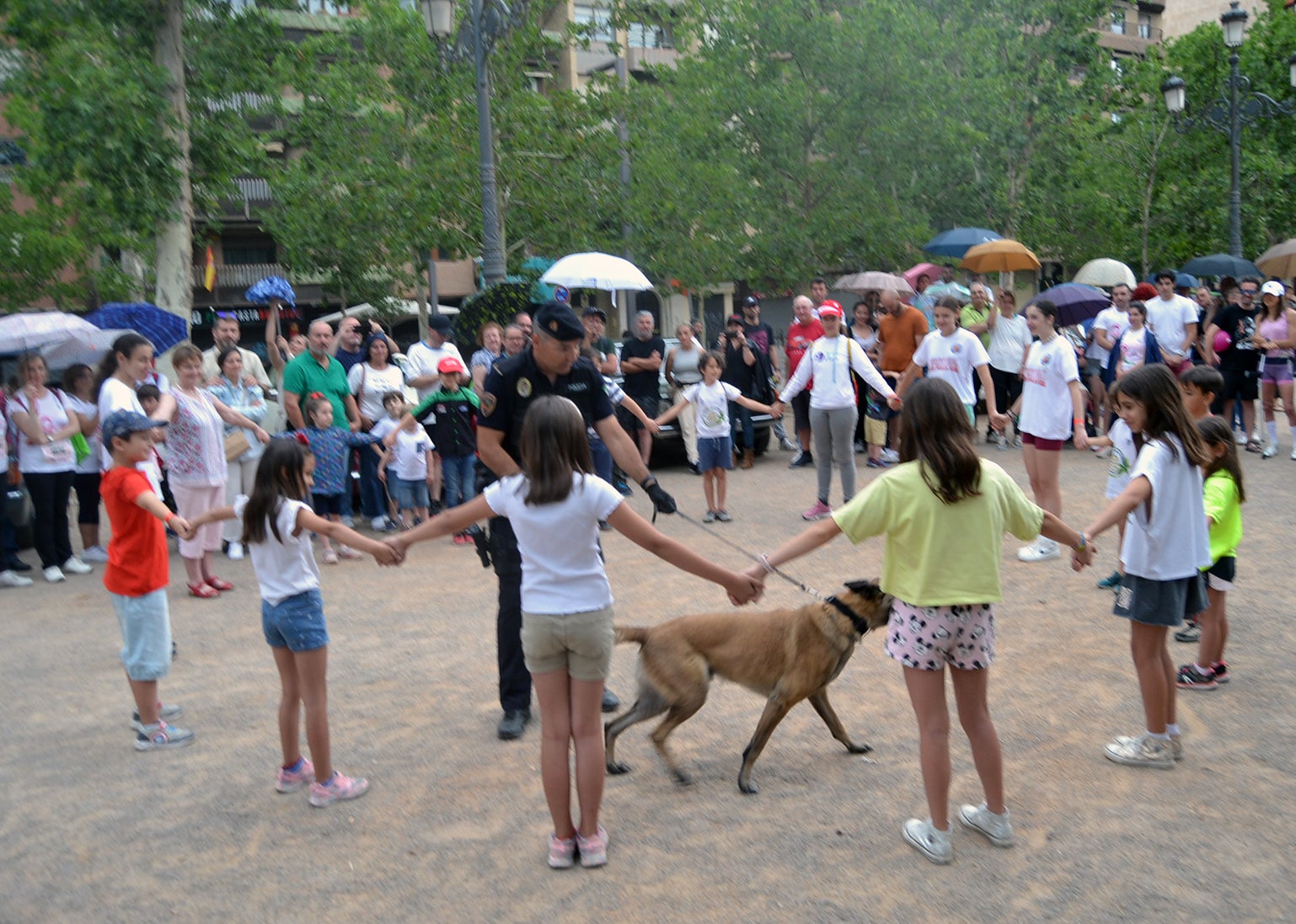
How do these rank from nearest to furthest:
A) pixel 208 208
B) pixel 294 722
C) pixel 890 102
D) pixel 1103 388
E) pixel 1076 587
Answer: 1. pixel 294 722
2. pixel 1076 587
3. pixel 1103 388
4. pixel 208 208
5. pixel 890 102

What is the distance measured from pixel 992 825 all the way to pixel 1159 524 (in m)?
1.48

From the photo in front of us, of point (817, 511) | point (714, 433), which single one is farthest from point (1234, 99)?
point (714, 433)

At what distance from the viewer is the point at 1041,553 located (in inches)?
344

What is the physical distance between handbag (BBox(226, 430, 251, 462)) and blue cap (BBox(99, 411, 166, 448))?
4539 millimetres

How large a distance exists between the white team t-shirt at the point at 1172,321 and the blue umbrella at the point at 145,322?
11101 millimetres

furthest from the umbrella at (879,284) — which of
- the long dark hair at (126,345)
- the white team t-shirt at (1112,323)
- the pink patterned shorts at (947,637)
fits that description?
the pink patterned shorts at (947,637)

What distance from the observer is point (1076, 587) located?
311 inches

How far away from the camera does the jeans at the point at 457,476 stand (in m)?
10.9

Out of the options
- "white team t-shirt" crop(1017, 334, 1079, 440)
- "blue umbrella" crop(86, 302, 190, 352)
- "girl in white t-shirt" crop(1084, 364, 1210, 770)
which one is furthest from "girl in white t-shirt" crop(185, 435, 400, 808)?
"blue umbrella" crop(86, 302, 190, 352)

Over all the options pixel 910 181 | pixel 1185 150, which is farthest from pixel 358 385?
pixel 1185 150

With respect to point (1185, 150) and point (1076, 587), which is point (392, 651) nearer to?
point (1076, 587)

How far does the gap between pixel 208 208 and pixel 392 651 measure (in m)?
16.6

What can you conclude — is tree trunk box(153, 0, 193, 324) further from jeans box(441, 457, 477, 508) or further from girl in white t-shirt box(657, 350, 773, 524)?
girl in white t-shirt box(657, 350, 773, 524)

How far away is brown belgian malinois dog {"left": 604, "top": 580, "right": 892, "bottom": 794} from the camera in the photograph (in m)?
4.84
